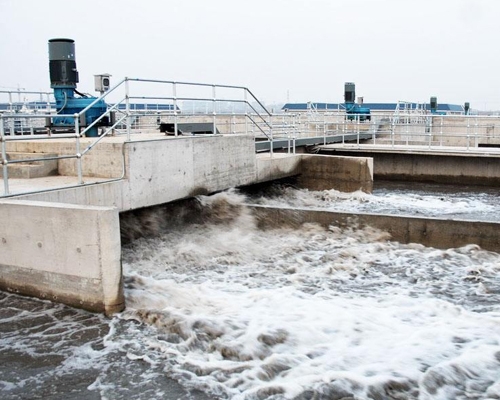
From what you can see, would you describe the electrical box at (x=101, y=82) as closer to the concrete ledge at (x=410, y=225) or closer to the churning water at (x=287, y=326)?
the churning water at (x=287, y=326)

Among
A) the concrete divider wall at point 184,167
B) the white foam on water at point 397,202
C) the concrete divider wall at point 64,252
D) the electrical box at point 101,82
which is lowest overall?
the white foam on water at point 397,202

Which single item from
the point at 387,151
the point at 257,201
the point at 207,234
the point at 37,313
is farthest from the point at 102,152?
the point at 387,151

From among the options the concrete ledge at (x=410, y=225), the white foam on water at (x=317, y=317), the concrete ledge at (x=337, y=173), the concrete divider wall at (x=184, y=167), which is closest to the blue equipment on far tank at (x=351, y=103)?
the concrete ledge at (x=337, y=173)

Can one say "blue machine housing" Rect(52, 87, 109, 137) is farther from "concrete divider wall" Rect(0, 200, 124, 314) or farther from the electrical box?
"concrete divider wall" Rect(0, 200, 124, 314)

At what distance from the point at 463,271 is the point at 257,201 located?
6.59m

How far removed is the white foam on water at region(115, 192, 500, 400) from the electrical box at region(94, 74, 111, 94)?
11.7 ft

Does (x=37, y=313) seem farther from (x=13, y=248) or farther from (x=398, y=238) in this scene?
(x=398, y=238)

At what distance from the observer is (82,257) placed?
7.03 metres

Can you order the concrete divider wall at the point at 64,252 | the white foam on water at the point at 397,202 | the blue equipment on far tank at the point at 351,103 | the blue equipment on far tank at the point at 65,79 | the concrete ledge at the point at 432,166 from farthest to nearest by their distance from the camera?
the blue equipment on far tank at the point at 351,103 → the concrete ledge at the point at 432,166 → the white foam on water at the point at 397,202 → the blue equipment on far tank at the point at 65,79 → the concrete divider wall at the point at 64,252

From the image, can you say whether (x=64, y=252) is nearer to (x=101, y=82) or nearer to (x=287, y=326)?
(x=287, y=326)

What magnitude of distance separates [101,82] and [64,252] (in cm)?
596

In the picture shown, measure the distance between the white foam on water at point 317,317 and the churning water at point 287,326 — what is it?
0.06 feet

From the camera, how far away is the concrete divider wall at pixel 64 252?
6.95m

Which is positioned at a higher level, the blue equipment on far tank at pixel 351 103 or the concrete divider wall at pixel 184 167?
the blue equipment on far tank at pixel 351 103
